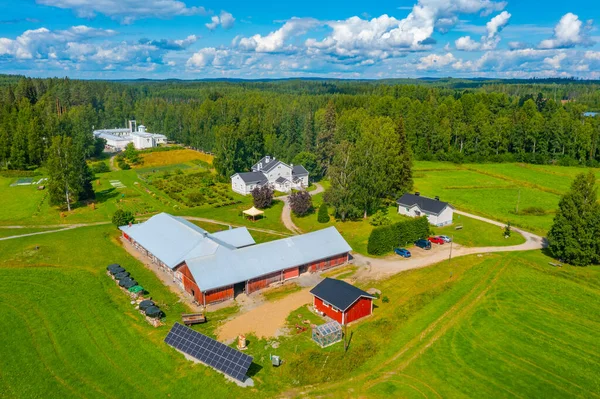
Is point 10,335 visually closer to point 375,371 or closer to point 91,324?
point 91,324

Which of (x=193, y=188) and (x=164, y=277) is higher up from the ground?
(x=193, y=188)

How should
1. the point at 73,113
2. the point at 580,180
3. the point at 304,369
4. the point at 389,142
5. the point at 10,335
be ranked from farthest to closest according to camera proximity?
the point at 73,113, the point at 389,142, the point at 580,180, the point at 10,335, the point at 304,369

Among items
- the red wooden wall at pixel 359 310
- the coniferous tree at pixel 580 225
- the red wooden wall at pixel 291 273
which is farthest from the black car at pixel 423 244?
the red wooden wall at pixel 359 310

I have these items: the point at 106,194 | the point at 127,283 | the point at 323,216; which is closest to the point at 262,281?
the point at 127,283

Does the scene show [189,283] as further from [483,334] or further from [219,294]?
[483,334]

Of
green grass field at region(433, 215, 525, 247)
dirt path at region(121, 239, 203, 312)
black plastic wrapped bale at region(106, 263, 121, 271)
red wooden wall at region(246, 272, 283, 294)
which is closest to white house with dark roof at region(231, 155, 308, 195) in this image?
dirt path at region(121, 239, 203, 312)

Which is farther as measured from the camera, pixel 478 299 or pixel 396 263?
pixel 396 263

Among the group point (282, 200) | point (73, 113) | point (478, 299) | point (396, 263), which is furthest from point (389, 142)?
point (73, 113)
